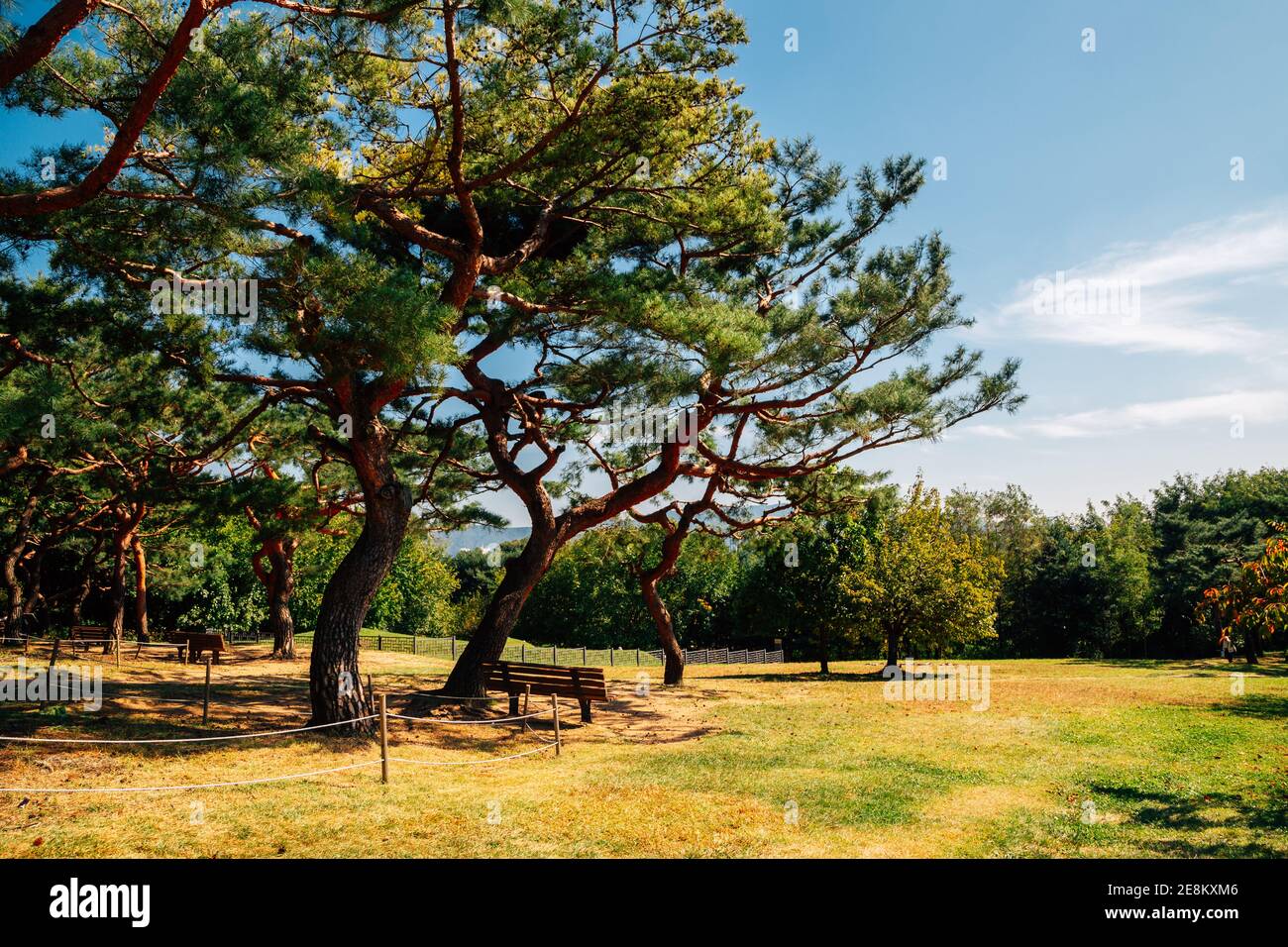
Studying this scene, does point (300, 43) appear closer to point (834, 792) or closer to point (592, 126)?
point (592, 126)

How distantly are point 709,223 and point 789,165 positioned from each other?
422 cm

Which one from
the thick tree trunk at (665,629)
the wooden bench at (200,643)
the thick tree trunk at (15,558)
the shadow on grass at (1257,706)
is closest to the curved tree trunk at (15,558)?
the thick tree trunk at (15,558)

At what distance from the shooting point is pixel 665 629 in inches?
830

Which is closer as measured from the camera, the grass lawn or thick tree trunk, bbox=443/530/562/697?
the grass lawn

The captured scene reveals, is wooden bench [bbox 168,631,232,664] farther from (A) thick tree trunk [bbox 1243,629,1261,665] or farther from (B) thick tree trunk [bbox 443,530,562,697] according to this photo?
(A) thick tree trunk [bbox 1243,629,1261,665]

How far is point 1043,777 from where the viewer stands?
924cm

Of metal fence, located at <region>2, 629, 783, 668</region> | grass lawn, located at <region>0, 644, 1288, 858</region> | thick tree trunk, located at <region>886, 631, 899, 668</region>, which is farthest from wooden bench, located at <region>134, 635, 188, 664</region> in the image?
thick tree trunk, located at <region>886, 631, 899, 668</region>

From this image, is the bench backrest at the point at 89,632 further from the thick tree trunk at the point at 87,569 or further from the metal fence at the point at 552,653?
the metal fence at the point at 552,653

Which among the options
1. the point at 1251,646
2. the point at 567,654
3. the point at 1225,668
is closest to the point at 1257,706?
the point at 1225,668

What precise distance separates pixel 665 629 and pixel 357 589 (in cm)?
1149

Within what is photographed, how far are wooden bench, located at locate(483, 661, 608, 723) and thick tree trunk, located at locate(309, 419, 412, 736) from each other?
2.86 meters

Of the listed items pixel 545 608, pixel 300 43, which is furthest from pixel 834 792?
pixel 545 608

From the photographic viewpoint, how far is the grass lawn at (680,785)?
632cm

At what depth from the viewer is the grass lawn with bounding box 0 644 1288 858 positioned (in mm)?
6320
